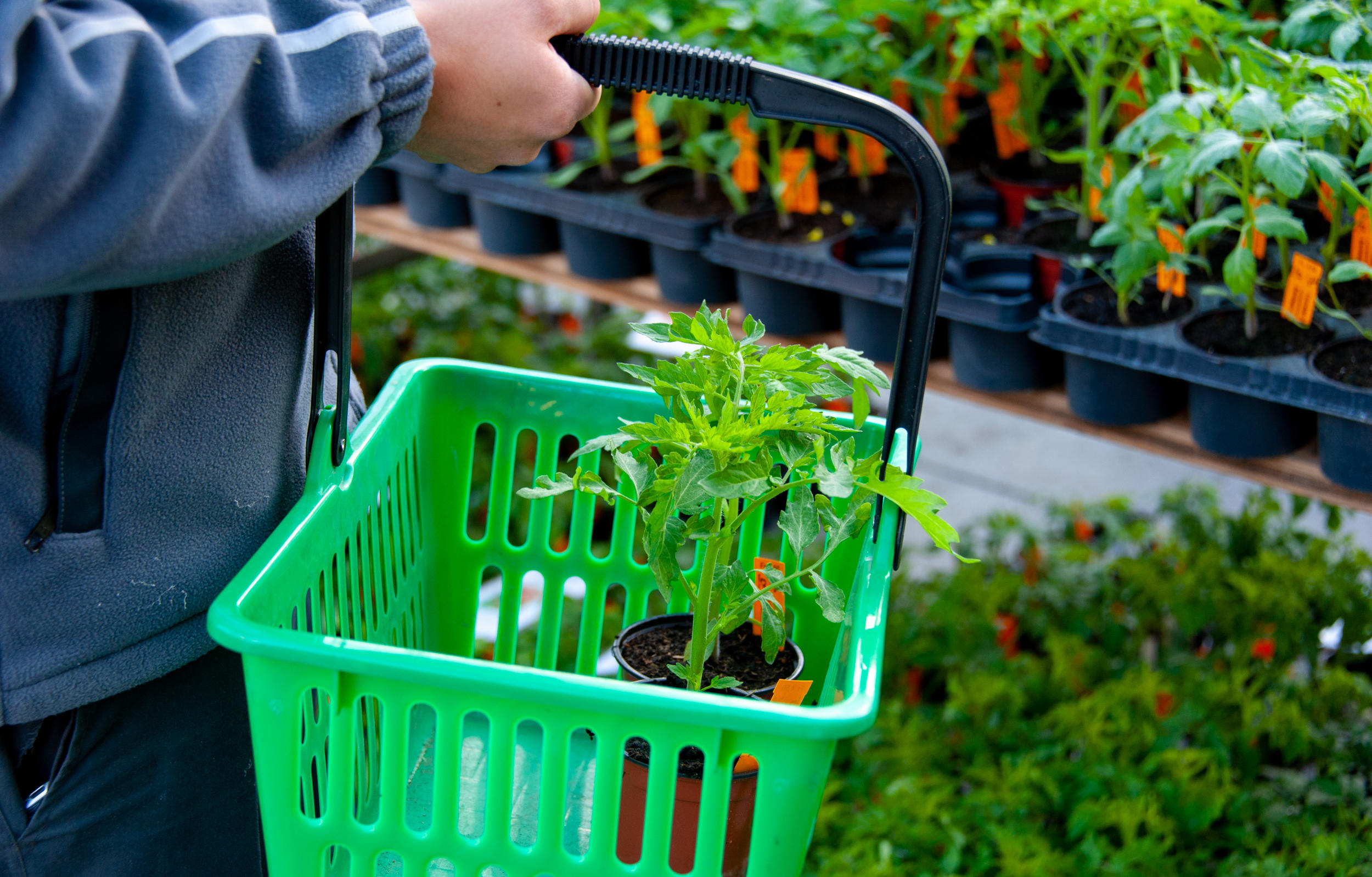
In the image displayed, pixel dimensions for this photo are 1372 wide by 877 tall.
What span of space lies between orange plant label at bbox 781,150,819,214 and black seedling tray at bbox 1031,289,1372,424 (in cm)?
47

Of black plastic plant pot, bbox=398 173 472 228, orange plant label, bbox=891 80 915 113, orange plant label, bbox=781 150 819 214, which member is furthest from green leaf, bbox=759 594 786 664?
black plastic plant pot, bbox=398 173 472 228

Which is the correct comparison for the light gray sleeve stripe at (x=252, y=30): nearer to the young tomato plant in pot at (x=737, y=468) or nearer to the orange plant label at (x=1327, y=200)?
the young tomato plant in pot at (x=737, y=468)

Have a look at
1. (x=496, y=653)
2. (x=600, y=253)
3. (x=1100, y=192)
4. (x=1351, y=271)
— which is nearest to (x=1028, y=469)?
(x=1100, y=192)

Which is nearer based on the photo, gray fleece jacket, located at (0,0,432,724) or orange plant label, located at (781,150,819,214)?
gray fleece jacket, located at (0,0,432,724)

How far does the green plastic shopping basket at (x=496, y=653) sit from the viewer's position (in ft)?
1.81

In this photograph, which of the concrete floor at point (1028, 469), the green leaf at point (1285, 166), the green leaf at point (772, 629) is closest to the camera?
the green leaf at point (772, 629)

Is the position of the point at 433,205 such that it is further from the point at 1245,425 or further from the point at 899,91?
the point at 1245,425

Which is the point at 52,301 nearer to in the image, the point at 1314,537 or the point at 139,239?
the point at 139,239

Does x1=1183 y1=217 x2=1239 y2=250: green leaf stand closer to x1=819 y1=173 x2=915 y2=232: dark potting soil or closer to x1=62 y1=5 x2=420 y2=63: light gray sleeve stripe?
x1=819 y1=173 x2=915 y2=232: dark potting soil

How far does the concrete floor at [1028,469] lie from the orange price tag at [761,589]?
71.4 inches

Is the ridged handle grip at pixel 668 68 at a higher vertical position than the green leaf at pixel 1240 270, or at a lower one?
higher

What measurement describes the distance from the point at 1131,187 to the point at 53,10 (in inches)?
46.0

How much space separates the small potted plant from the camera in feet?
2.15

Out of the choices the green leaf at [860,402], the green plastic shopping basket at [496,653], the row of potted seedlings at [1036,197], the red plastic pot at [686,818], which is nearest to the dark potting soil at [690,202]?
A: the row of potted seedlings at [1036,197]
